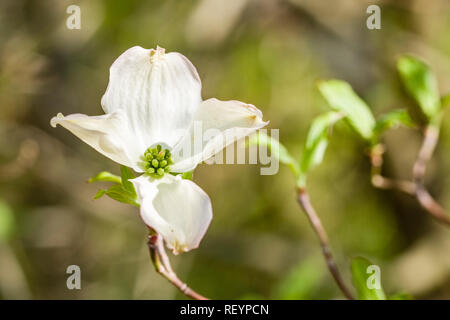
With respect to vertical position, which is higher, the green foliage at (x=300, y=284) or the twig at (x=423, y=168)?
the twig at (x=423, y=168)

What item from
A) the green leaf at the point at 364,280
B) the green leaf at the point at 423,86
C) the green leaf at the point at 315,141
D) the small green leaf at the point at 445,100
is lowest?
the green leaf at the point at 364,280

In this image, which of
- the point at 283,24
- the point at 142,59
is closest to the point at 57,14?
the point at 283,24

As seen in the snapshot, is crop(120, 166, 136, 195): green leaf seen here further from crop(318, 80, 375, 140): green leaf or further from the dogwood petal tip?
crop(318, 80, 375, 140): green leaf

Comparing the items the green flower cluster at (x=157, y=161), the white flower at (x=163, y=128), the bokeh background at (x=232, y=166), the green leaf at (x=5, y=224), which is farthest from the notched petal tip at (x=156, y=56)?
the green leaf at (x=5, y=224)

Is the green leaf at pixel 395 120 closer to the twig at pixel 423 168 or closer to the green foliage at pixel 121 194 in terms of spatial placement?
the twig at pixel 423 168

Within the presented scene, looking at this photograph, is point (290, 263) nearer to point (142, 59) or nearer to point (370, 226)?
point (370, 226)
